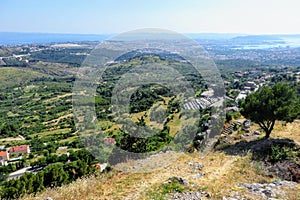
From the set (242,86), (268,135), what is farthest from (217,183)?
(242,86)

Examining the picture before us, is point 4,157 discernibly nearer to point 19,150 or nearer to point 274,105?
point 19,150

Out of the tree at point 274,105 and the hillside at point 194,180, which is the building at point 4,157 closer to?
the hillside at point 194,180

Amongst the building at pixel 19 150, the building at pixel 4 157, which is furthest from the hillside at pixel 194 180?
the building at pixel 19 150

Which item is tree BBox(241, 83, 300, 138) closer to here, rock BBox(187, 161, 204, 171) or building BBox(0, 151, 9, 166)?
rock BBox(187, 161, 204, 171)

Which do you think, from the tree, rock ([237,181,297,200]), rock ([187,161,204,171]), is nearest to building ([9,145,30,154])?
rock ([187,161,204,171])

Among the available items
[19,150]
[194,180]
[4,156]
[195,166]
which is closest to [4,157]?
[4,156]

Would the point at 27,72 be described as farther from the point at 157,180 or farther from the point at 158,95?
the point at 157,180
